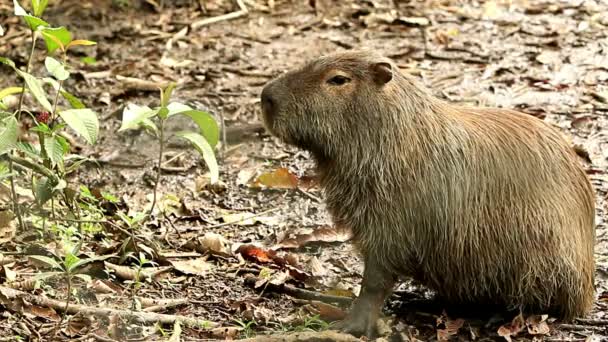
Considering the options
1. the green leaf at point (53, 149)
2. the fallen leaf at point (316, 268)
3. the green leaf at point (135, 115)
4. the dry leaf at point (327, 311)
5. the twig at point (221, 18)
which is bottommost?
the fallen leaf at point (316, 268)

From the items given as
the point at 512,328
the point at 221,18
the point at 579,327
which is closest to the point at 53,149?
the point at 512,328

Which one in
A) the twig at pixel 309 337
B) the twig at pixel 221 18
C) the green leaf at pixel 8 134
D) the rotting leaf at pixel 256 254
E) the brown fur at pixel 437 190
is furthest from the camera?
the twig at pixel 221 18

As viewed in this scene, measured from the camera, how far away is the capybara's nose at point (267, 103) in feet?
16.9

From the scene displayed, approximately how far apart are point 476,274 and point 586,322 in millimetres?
624

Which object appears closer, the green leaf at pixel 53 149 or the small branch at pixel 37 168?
the green leaf at pixel 53 149

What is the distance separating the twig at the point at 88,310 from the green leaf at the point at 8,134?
661 millimetres

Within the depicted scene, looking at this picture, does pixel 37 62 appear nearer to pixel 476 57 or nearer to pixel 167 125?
pixel 167 125

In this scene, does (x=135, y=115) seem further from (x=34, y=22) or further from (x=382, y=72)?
(x=382, y=72)

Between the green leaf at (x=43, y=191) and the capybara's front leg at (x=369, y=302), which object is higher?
the green leaf at (x=43, y=191)

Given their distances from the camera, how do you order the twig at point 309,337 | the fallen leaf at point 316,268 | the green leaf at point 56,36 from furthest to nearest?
1. the fallen leaf at point 316,268
2. the green leaf at point 56,36
3. the twig at point 309,337

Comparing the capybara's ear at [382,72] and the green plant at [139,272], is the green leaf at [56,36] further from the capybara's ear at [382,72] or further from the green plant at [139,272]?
the capybara's ear at [382,72]

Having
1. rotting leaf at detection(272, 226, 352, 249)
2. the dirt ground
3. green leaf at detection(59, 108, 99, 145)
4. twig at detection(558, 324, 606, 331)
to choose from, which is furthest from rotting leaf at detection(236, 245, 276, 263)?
twig at detection(558, 324, 606, 331)

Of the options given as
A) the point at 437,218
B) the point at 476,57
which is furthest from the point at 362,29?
the point at 437,218

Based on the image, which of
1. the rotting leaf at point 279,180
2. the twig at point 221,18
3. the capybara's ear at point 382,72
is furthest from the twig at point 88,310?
the twig at point 221,18
